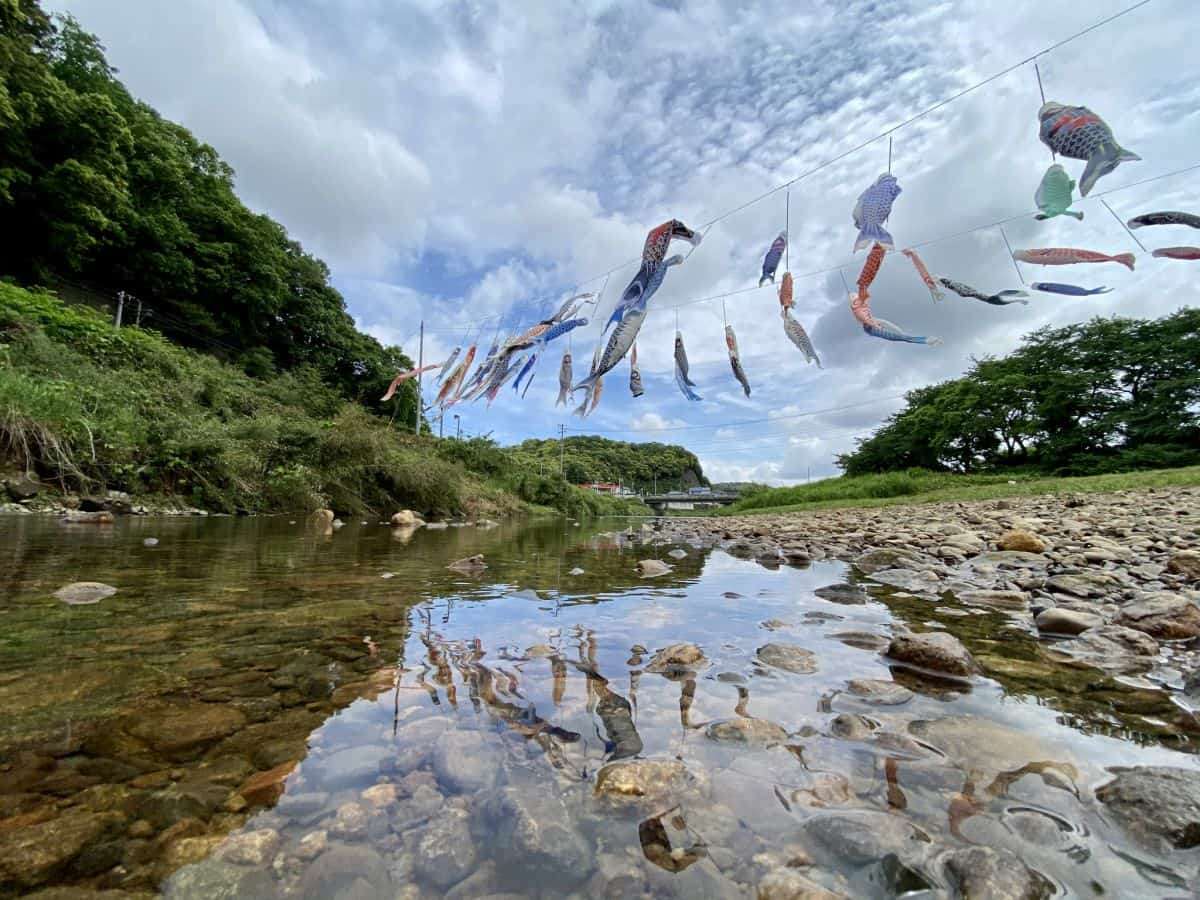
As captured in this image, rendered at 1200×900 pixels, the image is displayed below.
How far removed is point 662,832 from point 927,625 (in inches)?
104

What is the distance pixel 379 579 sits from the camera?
4305 mm

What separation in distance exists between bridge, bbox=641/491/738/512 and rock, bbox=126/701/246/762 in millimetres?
59727

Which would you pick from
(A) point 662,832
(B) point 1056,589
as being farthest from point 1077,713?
(B) point 1056,589

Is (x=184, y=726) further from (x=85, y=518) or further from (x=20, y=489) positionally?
(x=20, y=489)

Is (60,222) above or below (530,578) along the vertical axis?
above

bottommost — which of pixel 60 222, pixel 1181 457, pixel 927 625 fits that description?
pixel 927 625

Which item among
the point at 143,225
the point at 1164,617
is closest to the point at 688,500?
→ the point at 143,225

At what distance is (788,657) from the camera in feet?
7.61

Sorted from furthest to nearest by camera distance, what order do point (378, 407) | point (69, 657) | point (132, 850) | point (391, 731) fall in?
point (378, 407)
point (69, 657)
point (391, 731)
point (132, 850)

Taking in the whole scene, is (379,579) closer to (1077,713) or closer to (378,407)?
(1077,713)

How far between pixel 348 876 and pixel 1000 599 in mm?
4122

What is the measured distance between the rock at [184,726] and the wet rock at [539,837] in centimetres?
89

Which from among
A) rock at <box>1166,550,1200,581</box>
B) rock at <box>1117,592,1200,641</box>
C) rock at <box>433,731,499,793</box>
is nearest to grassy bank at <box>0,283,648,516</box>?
rock at <box>433,731,499,793</box>

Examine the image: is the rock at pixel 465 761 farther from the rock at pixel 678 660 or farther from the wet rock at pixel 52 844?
the rock at pixel 678 660
